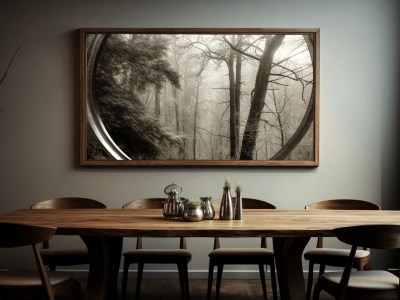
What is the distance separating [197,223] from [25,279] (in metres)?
1.02

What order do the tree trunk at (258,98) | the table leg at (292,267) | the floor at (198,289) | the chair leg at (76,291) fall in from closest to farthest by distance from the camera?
the chair leg at (76,291), the table leg at (292,267), the floor at (198,289), the tree trunk at (258,98)

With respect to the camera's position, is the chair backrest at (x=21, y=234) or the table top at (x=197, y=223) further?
the table top at (x=197, y=223)

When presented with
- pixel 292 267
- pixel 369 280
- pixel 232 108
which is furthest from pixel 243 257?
pixel 232 108

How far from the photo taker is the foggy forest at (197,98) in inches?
205

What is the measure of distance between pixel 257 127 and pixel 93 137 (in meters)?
1.49

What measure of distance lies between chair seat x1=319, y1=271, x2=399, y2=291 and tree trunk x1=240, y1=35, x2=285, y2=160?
6.72ft

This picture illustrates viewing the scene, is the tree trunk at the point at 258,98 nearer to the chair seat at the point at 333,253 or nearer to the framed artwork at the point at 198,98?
the framed artwork at the point at 198,98

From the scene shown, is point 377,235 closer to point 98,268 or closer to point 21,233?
point 98,268

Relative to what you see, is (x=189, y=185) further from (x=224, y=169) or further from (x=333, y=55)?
(x=333, y=55)

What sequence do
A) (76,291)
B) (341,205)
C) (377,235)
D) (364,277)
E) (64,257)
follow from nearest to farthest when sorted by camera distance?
1. (377,235)
2. (364,277)
3. (76,291)
4. (64,257)
5. (341,205)

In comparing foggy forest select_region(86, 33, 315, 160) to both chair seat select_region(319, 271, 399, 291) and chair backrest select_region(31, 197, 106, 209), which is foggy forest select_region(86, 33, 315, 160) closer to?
chair backrest select_region(31, 197, 106, 209)

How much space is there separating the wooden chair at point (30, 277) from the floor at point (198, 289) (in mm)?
→ 1365

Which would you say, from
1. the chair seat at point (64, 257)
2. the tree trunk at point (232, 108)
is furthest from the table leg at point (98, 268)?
the tree trunk at point (232, 108)

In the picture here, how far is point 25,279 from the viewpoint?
3244 millimetres
